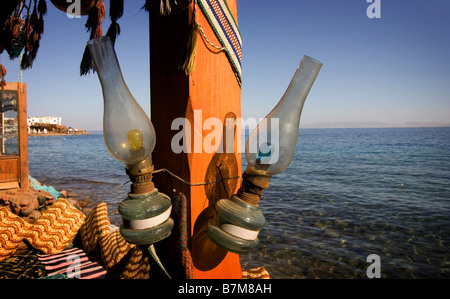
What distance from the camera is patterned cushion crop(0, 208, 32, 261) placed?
12.3 ft

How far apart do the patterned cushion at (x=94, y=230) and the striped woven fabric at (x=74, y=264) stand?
125 millimetres

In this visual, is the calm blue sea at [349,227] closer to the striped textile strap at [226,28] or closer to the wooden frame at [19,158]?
the wooden frame at [19,158]

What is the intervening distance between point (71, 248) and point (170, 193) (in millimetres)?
3777

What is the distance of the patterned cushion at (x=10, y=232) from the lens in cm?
374

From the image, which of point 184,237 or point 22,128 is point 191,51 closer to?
point 184,237

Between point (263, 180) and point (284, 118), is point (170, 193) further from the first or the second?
point (284, 118)

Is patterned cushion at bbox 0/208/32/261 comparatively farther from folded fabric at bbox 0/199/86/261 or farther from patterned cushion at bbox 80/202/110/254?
patterned cushion at bbox 80/202/110/254

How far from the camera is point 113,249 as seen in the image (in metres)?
3.36

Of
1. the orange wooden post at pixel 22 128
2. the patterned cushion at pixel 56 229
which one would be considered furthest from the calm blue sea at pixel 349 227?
the patterned cushion at pixel 56 229

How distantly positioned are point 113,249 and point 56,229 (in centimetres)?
154

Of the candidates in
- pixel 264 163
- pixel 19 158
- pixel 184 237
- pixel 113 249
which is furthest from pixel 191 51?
pixel 19 158

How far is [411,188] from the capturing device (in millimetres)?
14602
